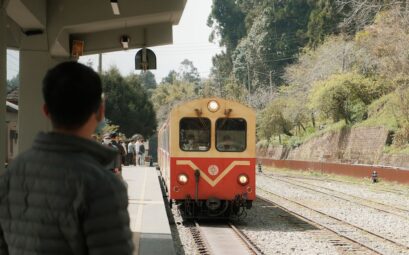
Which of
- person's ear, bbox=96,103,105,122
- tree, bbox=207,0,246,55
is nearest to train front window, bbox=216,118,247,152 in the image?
person's ear, bbox=96,103,105,122

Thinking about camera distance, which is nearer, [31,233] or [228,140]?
[31,233]

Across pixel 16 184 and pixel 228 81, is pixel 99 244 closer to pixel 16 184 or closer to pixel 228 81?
pixel 16 184

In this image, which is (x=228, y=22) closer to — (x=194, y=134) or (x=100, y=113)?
(x=194, y=134)

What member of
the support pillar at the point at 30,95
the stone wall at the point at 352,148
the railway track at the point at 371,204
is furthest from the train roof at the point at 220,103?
the stone wall at the point at 352,148

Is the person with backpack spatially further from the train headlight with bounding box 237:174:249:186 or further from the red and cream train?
the train headlight with bounding box 237:174:249:186

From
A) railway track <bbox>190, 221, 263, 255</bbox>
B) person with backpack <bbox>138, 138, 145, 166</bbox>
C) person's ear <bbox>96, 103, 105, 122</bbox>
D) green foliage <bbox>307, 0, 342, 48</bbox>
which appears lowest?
railway track <bbox>190, 221, 263, 255</bbox>

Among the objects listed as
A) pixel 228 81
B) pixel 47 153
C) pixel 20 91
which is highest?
pixel 228 81

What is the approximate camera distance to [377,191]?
2233 cm

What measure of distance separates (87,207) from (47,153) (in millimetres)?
286

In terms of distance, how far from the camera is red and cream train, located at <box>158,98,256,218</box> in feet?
42.0

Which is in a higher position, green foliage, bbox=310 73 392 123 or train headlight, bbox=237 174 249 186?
green foliage, bbox=310 73 392 123

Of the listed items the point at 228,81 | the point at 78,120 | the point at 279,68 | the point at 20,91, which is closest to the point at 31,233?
the point at 78,120

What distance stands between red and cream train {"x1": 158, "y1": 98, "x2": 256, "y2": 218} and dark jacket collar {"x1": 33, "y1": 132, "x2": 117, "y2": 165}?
1066 cm

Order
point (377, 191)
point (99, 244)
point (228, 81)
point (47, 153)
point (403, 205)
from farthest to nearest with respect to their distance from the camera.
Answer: point (228, 81)
point (377, 191)
point (403, 205)
point (47, 153)
point (99, 244)
